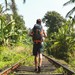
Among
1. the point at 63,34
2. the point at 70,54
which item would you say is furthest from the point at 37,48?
the point at 63,34

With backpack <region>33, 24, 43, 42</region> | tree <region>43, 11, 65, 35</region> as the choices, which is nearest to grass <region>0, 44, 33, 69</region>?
backpack <region>33, 24, 43, 42</region>

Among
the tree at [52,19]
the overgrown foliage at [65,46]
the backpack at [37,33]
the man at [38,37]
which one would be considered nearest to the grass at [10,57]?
the man at [38,37]

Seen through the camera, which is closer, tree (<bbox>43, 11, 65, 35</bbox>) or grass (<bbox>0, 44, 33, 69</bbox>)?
grass (<bbox>0, 44, 33, 69</bbox>)

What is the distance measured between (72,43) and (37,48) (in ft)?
48.9

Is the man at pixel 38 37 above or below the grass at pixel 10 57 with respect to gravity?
above

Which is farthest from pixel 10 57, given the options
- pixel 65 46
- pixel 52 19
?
pixel 52 19

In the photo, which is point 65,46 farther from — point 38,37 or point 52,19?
point 52,19

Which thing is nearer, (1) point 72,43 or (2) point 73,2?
(1) point 72,43

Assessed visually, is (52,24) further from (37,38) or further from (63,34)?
(37,38)

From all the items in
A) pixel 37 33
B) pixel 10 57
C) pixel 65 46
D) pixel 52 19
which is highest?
pixel 52 19

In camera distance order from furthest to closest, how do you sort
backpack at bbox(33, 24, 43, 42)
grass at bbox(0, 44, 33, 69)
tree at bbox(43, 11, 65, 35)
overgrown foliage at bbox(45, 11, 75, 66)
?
1. tree at bbox(43, 11, 65, 35)
2. overgrown foliage at bbox(45, 11, 75, 66)
3. grass at bbox(0, 44, 33, 69)
4. backpack at bbox(33, 24, 43, 42)

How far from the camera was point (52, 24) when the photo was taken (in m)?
89.1

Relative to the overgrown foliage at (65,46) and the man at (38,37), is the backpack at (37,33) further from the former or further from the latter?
the overgrown foliage at (65,46)

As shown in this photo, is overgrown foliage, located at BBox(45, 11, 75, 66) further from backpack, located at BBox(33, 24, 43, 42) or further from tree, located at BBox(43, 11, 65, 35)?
tree, located at BBox(43, 11, 65, 35)
